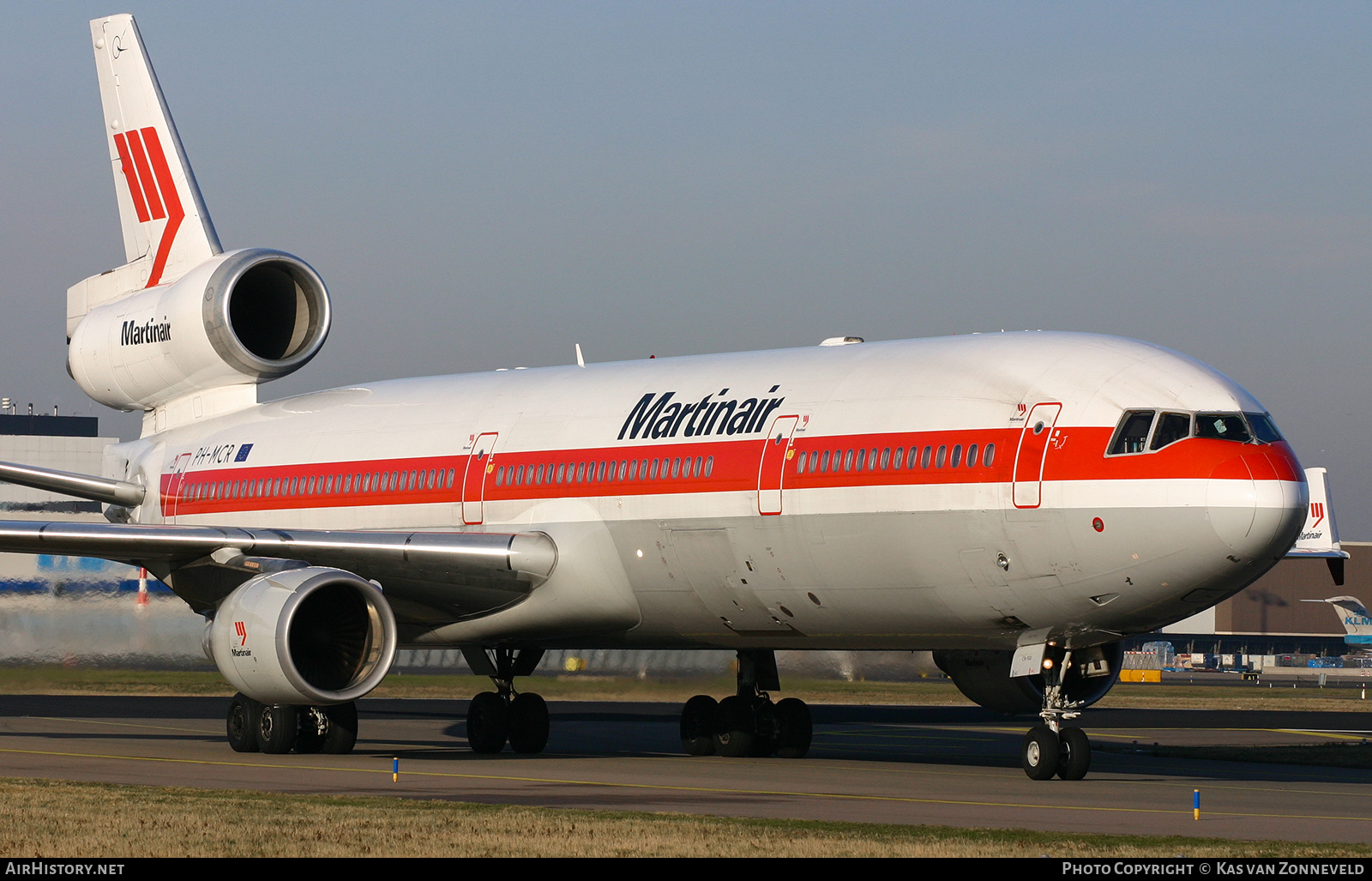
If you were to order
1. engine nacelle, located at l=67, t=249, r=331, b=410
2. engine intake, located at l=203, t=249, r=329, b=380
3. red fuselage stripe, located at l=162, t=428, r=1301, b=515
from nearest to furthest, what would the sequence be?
red fuselage stripe, located at l=162, t=428, r=1301, b=515, engine intake, located at l=203, t=249, r=329, b=380, engine nacelle, located at l=67, t=249, r=331, b=410

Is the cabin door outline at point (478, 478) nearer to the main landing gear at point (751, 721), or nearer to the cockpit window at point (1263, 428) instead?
the main landing gear at point (751, 721)

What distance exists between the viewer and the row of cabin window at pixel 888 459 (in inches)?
719

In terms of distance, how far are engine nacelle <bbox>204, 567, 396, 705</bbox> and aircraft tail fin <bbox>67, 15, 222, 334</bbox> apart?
31.1ft

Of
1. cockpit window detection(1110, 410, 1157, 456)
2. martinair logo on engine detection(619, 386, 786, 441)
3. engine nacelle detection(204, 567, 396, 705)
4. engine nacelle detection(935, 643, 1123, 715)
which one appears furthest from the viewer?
engine nacelle detection(935, 643, 1123, 715)

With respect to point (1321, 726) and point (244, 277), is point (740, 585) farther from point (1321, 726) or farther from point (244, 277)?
point (1321, 726)

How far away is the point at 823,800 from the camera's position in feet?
54.4

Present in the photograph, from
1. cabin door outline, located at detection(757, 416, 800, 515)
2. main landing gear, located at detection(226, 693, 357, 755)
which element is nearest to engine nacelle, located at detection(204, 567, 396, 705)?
main landing gear, located at detection(226, 693, 357, 755)

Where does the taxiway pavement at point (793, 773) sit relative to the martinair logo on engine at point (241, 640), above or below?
below

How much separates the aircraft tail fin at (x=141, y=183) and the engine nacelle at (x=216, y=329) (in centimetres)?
68

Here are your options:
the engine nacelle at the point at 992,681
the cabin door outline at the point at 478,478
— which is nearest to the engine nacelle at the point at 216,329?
the cabin door outline at the point at 478,478

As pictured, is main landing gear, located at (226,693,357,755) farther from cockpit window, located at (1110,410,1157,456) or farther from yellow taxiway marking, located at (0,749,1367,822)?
cockpit window, located at (1110,410,1157,456)

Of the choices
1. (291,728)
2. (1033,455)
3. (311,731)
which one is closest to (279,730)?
(291,728)

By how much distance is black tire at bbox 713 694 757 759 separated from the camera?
2422 centimetres

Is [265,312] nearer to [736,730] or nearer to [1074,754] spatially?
[736,730]
